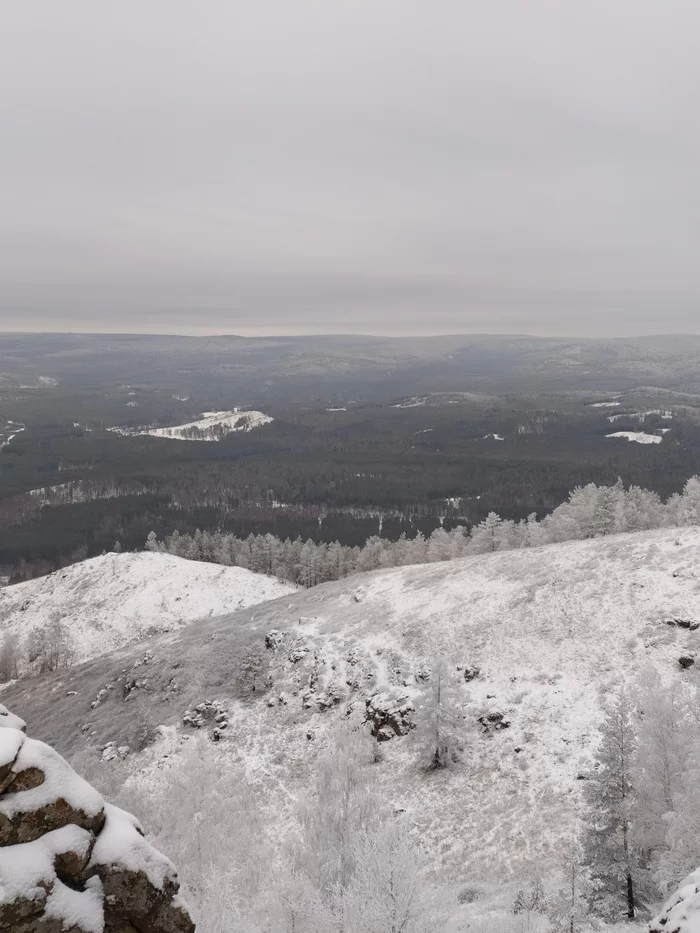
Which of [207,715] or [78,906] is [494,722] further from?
[78,906]

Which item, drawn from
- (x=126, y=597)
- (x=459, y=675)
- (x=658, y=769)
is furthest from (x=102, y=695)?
(x=658, y=769)

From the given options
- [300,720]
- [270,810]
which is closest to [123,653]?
[300,720]

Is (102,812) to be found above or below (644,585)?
above

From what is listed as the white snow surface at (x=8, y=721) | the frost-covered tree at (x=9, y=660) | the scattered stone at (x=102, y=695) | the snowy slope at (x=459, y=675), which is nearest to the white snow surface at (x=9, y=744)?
the white snow surface at (x=8, y=721)

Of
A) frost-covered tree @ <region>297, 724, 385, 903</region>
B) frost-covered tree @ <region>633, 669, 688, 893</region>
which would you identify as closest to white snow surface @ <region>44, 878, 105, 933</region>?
frost-covered tree @ <region>297, 724, 385, 903</region>

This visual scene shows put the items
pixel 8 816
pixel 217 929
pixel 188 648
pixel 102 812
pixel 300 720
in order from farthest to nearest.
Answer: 1. pixel 188 648
2. pixel 300 720
3. pixel 217 929
4. pixel 102 812
5. pixel 8 816

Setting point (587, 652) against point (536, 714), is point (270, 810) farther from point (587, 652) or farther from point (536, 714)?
point (587, 652)

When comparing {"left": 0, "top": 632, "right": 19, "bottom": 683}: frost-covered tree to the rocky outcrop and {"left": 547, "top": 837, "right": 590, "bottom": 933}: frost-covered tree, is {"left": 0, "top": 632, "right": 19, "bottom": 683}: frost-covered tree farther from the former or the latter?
the rocky outcrop
